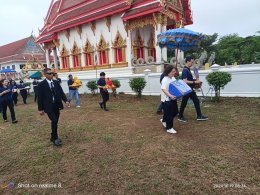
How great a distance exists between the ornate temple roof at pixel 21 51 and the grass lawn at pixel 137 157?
34.2 m

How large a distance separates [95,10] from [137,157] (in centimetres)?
1532

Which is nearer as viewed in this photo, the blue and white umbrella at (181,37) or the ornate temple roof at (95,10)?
the blue and white umbrella at (181,37)

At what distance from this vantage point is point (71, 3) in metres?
21.2

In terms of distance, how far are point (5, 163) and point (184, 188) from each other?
378 centimetres

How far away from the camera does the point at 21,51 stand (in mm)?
38031

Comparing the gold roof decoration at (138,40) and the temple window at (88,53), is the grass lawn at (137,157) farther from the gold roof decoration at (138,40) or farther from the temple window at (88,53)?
the temple window at (88,53)

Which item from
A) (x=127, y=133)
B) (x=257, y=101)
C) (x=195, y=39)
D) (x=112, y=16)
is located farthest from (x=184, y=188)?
(x=112, y=16)

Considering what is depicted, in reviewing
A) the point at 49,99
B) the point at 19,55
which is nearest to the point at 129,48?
the point at 49,99

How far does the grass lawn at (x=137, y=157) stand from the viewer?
3404mm

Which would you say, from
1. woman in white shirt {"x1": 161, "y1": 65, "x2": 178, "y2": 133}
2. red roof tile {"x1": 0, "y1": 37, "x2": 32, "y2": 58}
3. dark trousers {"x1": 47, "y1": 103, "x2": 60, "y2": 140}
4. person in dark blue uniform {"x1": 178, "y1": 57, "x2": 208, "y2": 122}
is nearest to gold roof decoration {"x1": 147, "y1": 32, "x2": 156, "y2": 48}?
person in dark blue uniform {"x1": 178, "y1": 57, "x2": 208, "y2": 122}

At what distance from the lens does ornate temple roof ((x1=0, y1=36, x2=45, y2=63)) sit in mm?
36812

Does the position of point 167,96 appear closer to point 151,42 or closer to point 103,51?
point 151,42

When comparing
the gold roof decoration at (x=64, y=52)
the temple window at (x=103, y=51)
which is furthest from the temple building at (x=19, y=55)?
the temple window at (x=103, y=51)

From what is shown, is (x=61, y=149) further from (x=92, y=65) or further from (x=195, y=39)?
(x=92, y=65)
